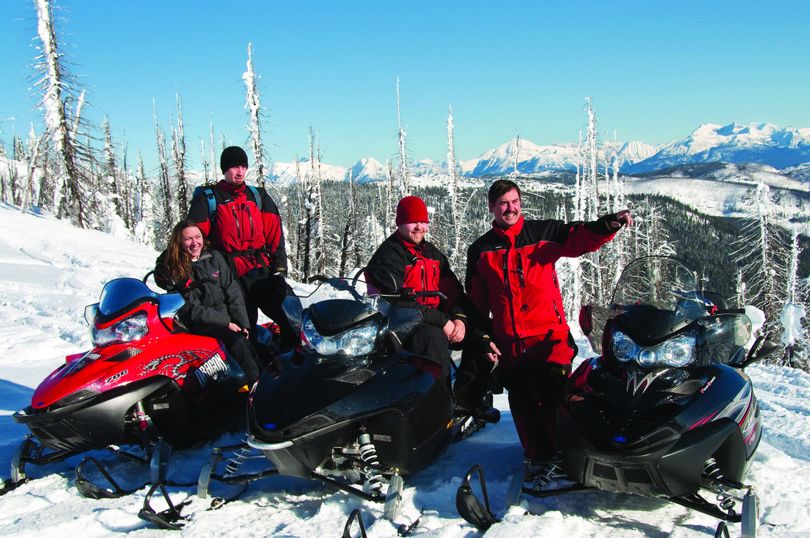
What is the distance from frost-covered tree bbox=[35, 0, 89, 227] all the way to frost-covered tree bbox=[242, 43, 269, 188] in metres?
7.58

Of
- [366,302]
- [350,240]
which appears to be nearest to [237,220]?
[366,302]

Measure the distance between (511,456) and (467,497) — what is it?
4.47 feet

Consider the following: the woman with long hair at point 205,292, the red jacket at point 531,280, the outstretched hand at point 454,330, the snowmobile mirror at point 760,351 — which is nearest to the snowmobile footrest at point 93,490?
the woman with long hair at point 205,292

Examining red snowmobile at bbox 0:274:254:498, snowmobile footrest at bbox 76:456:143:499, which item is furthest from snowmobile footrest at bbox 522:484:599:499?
snowmobile footrest at bbox 76:456:143:499

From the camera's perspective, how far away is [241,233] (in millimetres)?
5504

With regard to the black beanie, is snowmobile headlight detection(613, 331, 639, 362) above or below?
below

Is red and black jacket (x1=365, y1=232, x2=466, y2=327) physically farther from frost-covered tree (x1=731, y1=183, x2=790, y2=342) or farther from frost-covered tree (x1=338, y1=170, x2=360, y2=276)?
frost-covered tree (x1=338, y1=170, x2=360, y2=276)

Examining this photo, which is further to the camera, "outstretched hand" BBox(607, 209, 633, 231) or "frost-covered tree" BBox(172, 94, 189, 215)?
"frost-covered tree" BBox(172, 94, 189, 215)

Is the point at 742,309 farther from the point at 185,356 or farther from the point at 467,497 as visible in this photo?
the point at 185,356

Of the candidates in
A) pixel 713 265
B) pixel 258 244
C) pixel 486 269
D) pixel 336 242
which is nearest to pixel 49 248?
pixel 258 244

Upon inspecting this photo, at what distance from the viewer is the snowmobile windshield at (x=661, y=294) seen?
325 cm

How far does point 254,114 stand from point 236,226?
2594cm

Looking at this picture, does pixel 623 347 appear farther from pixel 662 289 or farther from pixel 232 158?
pixel 232 158

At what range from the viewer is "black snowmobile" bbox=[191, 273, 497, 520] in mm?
3186
